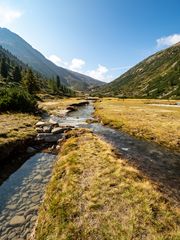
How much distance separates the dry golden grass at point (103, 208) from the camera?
10234 mm

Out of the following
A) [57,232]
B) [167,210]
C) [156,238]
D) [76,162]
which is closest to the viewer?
[156,238]

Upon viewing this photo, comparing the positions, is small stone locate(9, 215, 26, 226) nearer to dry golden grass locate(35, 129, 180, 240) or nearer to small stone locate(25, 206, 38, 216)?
small stone locate(25, 206, 38, 216)

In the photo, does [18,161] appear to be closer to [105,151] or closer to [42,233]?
[105,151]

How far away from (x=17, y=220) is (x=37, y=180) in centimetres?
503

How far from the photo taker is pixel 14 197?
14.6 metres

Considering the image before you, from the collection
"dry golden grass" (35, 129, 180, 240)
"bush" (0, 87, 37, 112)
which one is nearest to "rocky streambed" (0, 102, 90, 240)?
"dry golden grass" (35, 129, 180, 240)

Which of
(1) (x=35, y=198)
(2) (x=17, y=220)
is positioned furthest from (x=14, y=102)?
(2) (x=17, y=220)

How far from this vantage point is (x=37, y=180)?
17.2 m

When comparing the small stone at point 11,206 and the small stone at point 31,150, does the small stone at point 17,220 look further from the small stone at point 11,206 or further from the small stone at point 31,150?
the small stone at point 31,150

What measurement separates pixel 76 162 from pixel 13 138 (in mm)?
10006

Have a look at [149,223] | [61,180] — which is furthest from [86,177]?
[149,223]

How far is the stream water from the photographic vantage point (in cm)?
1210

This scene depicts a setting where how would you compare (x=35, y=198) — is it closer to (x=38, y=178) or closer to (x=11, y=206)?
(x=11, y=206)

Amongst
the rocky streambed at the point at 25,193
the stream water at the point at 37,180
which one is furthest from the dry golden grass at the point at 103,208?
the stream water at the point at 37,180
